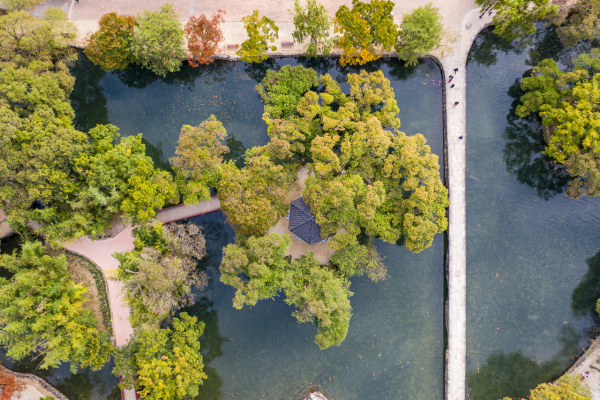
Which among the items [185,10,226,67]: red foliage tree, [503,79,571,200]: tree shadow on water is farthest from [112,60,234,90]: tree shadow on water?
[503,79,571,200]: tree shadow on water

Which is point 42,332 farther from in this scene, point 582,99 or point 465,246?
point 582,99

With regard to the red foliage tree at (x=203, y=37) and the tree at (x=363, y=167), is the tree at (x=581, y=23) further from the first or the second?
the red foliage tree at (x=203, y=37)

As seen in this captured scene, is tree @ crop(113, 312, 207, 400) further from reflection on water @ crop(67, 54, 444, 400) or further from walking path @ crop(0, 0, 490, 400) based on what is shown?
walking path @ crop(0, 0, 490, 400)

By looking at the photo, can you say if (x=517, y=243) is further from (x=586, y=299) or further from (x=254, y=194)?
(x=254, y=194)

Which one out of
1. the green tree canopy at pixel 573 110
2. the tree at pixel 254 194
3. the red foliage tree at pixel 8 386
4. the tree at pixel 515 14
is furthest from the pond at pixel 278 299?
the red foliage tree at pixel 8 386

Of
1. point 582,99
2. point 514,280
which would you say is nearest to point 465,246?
point 514,280

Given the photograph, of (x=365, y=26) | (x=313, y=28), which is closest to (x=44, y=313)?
(x=313, y=28)
